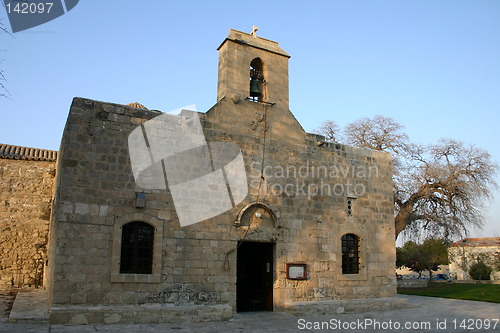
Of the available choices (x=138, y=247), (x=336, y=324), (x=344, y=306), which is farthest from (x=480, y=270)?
(x=138, y=247)

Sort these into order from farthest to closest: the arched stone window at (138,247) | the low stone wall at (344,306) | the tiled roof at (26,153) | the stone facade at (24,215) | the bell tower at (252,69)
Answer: the tiled roof at (26,153) → the stone facade at (24,215) → the bell tower at (252,69) → the low stone wall at (344,306) → the arched stone window at (138,247)

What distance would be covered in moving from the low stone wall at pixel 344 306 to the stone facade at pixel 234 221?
0.25 ft

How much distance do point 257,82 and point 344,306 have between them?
23.8ft

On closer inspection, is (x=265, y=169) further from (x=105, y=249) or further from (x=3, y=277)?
(x=3, y=277)

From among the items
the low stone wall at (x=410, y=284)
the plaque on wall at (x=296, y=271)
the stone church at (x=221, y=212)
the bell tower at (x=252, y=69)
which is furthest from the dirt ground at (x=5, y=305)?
the low stone wall at (x=410, y=284)

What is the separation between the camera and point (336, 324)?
1053cm

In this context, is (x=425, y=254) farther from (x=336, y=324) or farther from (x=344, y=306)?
(x=336, y=324)

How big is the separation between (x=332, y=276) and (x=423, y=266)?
82.1 feet

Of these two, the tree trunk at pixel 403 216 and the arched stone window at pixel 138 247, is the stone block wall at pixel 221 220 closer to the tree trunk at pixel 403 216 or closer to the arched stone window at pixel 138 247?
the arched stone window at pixel 138 247

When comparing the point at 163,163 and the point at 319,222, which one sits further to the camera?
the point at 319,222

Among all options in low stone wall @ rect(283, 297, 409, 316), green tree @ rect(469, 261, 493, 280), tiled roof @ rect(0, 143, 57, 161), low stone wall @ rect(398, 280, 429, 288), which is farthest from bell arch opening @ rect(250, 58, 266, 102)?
green tree @ rect(469, 261, 493, 280)

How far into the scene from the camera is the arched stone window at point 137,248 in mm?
10234

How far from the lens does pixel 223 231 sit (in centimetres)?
1141

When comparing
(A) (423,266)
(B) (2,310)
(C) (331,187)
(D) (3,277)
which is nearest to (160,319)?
(B) (2,310)
